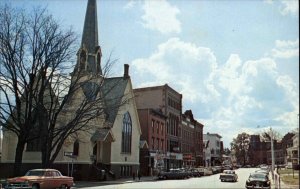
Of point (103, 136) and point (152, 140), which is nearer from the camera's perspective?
point (103, 136)

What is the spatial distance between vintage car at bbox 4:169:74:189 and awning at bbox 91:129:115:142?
18269 mm

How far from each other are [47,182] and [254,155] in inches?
6343

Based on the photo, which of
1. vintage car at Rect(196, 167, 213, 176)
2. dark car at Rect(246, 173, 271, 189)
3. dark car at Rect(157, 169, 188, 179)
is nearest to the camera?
dark car at Rect(246, 173, 271, 189)

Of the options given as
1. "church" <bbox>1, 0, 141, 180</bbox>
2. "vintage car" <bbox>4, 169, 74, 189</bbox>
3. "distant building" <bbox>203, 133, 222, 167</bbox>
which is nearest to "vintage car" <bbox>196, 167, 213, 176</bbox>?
"church" <bbox>1, 0, 141, 180</bbox>

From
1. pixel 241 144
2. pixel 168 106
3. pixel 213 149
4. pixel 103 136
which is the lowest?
pixel 213 149

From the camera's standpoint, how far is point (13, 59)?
28562 mm

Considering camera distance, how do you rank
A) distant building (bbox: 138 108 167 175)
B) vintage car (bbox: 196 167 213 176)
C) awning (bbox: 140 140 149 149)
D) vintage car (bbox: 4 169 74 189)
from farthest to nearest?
vintage car (bbox: 196 167 213 176), distant building (bbox: 138 108 167 175), awning (bbox: 140 140 149 149), vintage car (bbox: 4 169 74 189)

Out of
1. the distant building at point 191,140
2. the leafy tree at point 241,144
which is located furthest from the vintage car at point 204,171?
the leafy tree at point 241,144

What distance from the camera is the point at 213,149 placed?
125250 millimetres

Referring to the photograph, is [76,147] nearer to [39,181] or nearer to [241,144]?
[39,181]

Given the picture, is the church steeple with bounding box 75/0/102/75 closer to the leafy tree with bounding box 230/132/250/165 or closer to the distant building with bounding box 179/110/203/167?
the distant building with bounding box 179/110/203/167

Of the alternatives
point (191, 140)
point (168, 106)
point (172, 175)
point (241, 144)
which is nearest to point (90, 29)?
point (172, 175)

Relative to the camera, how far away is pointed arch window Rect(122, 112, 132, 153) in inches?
2052

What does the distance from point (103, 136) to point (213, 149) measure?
8478 cm
